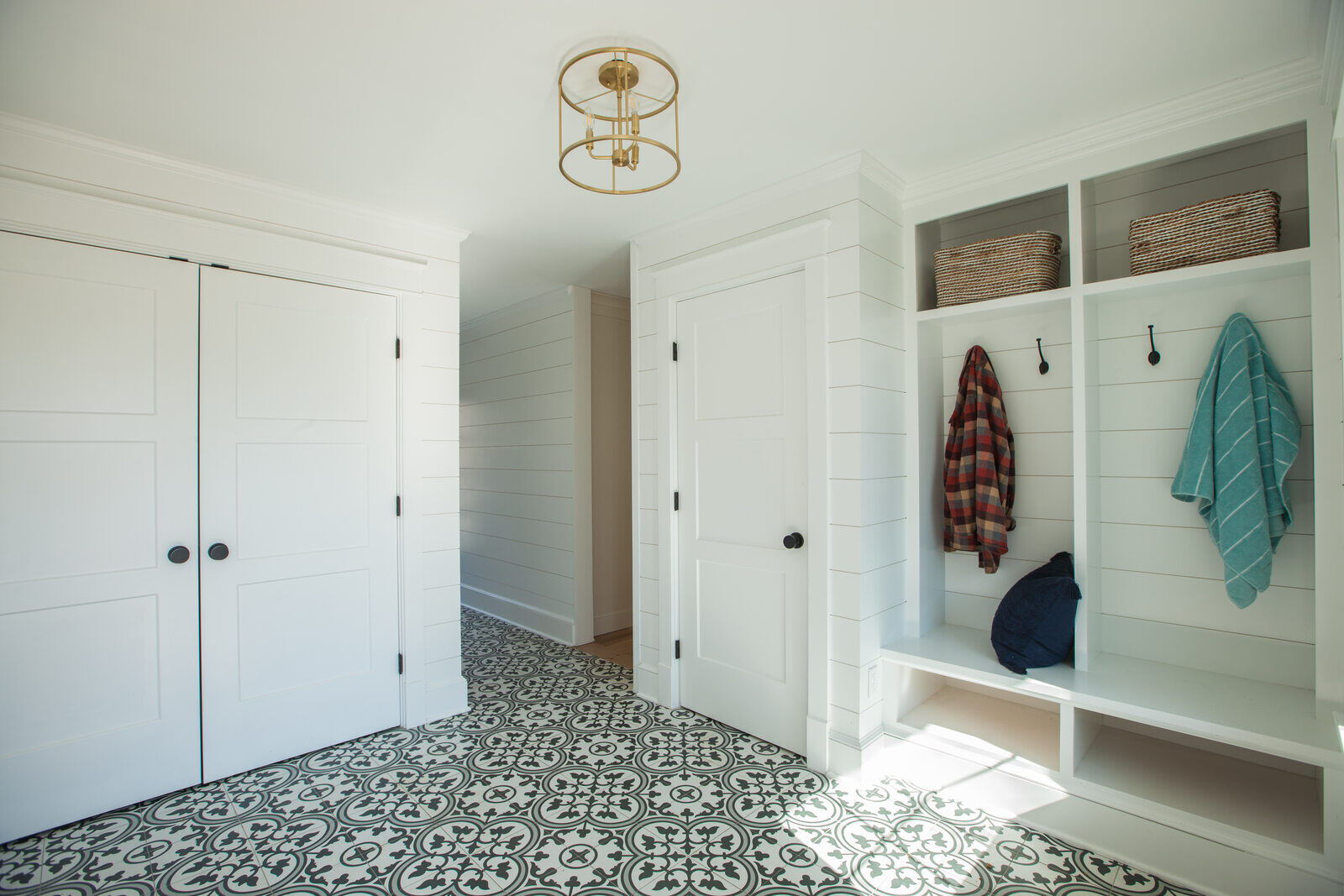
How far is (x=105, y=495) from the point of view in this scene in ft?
7.47

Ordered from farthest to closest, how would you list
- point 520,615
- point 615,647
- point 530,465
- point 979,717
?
point 520,615, point 530,465, point 615,647, point 979,717

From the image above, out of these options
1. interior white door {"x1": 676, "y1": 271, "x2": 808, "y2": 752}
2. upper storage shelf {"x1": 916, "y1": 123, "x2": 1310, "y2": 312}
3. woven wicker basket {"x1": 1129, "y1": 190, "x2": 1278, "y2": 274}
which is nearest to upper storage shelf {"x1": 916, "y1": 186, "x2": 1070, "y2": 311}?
upper storage shelf {"x1": 916, "y1": 123, "x2": 1310, "y2": 312}

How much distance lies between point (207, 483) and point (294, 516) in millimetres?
341

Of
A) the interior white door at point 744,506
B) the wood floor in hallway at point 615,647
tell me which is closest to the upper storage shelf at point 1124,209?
the interior white door at point 744,506

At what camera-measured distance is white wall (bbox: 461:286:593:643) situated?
14.1ft

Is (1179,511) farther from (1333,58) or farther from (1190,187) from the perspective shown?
(1333,58)

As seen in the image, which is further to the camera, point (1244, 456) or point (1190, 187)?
point (1190, 187)

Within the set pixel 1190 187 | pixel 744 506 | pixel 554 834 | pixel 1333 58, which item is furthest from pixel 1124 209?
pixel 554 834

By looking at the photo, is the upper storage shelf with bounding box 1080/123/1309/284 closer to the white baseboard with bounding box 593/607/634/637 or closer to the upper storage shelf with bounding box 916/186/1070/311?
the upper storage shelf with bounding box 916/186/1070/311

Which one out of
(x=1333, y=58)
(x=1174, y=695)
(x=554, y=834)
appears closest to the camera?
(x=1333, y=58)

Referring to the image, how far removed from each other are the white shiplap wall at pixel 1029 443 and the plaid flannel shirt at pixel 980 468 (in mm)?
71

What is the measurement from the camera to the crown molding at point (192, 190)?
85.1 inches

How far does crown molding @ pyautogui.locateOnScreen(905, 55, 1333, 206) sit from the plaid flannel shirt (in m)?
0.70

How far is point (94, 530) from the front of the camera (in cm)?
226
